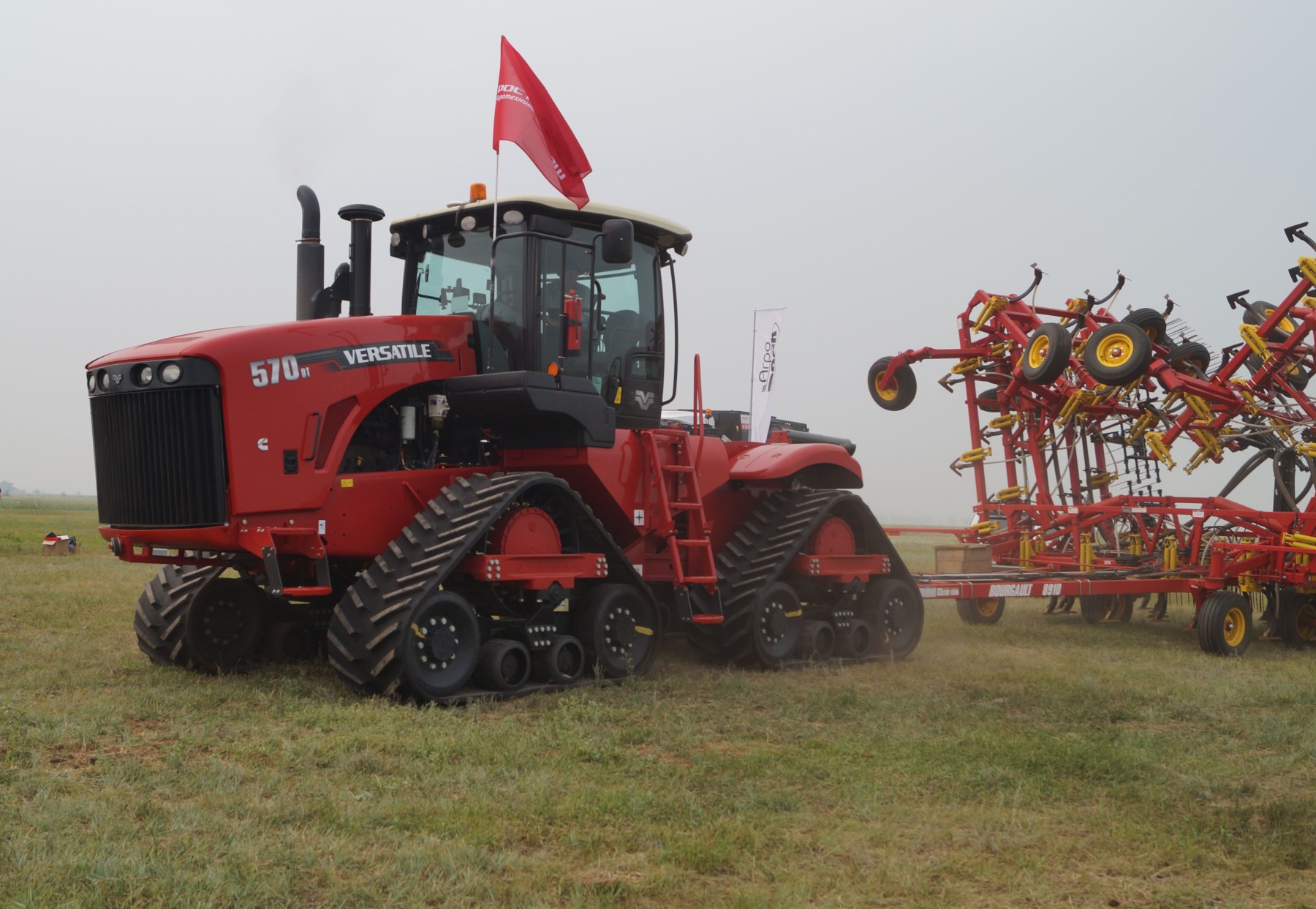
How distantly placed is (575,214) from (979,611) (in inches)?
286

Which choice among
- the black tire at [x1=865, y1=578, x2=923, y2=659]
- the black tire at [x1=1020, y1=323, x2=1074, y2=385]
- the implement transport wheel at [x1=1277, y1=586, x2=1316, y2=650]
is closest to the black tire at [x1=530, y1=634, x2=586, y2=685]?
the black tire at [x1=865, y1=578, x2=923, y2=659]

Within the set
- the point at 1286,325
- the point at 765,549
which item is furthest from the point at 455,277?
the point at 1286,325

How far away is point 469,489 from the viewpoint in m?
7.92

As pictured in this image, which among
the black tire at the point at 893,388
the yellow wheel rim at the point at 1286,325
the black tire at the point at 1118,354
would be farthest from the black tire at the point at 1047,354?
the yellow wheel rim at the point at 1286,325

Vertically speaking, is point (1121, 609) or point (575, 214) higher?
point (575, 214)

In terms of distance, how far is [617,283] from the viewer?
9.39 metres

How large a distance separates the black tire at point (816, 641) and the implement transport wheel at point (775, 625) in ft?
0.24

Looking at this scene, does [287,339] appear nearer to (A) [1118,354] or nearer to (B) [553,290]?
(B) [553,290]

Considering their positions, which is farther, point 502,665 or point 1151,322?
point 1151,322

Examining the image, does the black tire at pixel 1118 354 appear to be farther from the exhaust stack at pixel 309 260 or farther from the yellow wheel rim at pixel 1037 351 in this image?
the exhaust stack at pixel 309 260

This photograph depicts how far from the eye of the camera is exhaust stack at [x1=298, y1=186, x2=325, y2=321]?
9438 millimetres

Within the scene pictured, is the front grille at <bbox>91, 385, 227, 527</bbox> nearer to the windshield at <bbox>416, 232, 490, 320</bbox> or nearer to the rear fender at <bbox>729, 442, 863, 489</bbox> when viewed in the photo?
the windshield at <bbox>416, 232, 490, 320</bbox>

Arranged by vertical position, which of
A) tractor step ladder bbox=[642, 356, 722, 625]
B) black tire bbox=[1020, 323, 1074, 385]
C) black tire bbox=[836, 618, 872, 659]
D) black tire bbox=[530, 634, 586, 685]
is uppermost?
black tire bbox=[1020, 323, 1074, 385]

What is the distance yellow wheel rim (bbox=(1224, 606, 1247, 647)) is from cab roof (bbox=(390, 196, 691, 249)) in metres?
6.54
